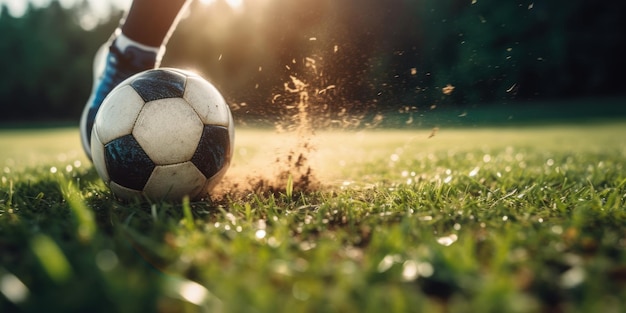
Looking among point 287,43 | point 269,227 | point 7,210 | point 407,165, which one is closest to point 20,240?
point 7,210

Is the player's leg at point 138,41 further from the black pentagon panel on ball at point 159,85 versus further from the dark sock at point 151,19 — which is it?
the black pentagon panel on ball at point 159,85

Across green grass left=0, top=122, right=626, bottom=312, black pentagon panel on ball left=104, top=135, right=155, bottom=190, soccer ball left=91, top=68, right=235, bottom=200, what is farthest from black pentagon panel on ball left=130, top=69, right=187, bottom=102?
green grass left=0, top=122, right=626, bottom=312

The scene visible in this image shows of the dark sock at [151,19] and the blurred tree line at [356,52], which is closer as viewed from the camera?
Answer: the dark sock at [151,19]

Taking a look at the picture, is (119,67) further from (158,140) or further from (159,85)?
(158,140)

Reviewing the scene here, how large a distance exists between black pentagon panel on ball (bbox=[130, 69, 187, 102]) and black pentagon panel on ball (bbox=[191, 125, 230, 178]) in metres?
0.23

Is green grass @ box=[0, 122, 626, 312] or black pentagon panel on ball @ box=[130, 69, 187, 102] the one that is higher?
black pentagon panel on ball @ box=[130, 69, 187, 102]

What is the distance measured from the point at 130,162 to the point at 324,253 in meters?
1.20

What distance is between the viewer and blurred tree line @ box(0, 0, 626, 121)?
3123mm

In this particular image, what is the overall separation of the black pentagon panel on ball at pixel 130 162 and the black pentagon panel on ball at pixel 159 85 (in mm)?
225

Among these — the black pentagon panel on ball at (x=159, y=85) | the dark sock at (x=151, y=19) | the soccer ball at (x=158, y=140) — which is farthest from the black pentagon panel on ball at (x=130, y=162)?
the dark sock at (x=151, y=19)

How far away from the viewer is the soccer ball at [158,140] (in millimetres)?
2102

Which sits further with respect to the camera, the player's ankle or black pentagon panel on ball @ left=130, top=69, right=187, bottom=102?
the player's ankle

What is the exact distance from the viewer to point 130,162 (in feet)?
6.92

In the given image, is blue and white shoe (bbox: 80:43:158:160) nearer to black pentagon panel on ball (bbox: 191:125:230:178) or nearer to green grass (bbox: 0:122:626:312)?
green grass (bbox: 0:122:626:312)
